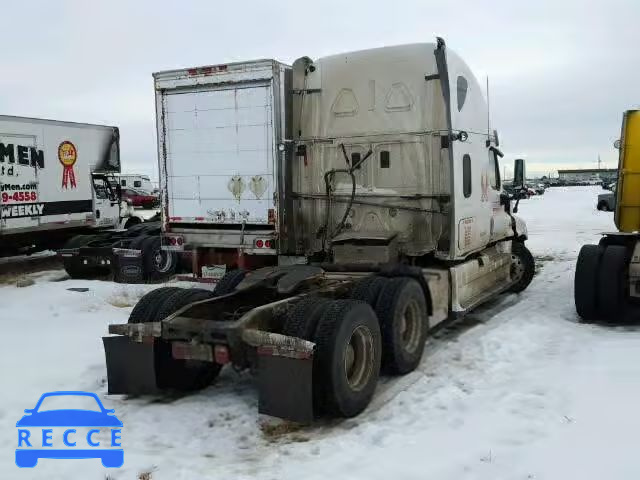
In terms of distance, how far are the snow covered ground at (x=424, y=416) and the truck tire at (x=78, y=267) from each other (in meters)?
5.22

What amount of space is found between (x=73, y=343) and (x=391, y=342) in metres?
3.76

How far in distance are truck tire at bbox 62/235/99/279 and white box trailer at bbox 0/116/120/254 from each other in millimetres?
1571

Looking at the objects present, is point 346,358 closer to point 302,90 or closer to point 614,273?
point 302,90

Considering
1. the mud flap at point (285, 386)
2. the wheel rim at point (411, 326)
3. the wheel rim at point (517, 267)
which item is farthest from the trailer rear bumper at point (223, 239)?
the wheel rim at point (517, 267)

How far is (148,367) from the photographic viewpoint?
18.3ft

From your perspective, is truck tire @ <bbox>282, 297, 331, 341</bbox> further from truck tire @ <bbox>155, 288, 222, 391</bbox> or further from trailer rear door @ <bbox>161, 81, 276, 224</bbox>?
trailer rear door @ <bbox>161, 81, 276, 224</bbox>

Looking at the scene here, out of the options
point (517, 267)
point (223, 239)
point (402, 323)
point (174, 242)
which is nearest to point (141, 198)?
point (174, 242)

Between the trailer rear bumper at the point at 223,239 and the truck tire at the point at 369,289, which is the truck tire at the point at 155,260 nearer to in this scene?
the trailer rear bumper at the point at 223,239

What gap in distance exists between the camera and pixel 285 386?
16.0 feet

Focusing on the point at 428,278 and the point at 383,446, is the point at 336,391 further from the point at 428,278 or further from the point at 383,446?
the point at 428,278

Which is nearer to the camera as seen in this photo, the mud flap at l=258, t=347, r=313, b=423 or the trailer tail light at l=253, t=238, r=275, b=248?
the mud flap at l=258, t=347, r=313, b=423

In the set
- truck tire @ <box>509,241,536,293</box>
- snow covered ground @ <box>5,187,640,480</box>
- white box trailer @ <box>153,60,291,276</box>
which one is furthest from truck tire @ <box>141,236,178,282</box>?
truck tire @ <box>509,241,536,293</box>

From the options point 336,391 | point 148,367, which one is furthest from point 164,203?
point 336,391

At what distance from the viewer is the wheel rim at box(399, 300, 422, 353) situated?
645cm
